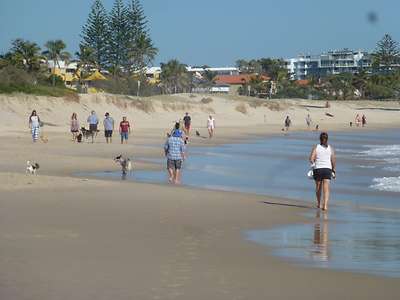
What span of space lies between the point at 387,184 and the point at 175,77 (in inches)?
3316

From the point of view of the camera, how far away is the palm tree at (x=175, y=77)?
9881 centimetres

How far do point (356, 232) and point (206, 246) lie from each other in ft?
7.66

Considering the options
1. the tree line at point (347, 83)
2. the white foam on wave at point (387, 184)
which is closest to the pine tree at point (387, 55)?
the tree line at point (347, 83)

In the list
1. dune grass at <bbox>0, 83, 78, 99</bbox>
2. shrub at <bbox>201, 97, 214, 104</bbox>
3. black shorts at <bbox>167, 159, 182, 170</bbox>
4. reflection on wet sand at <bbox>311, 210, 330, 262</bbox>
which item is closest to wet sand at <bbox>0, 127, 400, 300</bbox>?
reflection on wet sand at <bbox>311, 210, 330, 262</bbox>

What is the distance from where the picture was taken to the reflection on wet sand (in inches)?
297

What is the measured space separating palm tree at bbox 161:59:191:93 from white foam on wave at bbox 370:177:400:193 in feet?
263

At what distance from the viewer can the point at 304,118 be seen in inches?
2501

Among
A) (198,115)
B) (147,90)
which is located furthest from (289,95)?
(198,115)

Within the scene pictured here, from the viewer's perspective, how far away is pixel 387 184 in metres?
16.6

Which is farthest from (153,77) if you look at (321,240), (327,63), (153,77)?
(321,240)

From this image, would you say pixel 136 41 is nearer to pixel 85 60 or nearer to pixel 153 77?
pixel 85 60

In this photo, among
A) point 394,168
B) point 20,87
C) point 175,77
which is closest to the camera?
point 394,168

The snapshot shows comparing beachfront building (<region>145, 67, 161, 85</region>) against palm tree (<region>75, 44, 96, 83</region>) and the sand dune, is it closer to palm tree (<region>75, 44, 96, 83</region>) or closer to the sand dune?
palm tree (<region>75, 44, 96, 83</region>)

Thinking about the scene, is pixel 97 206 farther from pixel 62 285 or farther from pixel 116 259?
pixel 62 285
